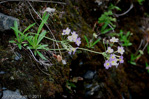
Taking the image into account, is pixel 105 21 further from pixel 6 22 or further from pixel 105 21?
pixel 6 22

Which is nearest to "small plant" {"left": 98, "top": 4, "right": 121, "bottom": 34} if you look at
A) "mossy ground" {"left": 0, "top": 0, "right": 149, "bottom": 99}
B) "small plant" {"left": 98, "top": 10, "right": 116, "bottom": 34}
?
"small plant" {"left": 98, "top": 10, "right": 116, "bottom": 34}

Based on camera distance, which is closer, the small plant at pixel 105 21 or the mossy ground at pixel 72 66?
the mossy ground at pixel 72 66

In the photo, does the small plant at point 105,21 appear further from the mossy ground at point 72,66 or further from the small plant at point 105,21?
the mossy ground at point 72,66

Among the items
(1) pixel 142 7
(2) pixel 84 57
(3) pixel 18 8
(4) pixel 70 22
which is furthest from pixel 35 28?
(1) pixel 142 7

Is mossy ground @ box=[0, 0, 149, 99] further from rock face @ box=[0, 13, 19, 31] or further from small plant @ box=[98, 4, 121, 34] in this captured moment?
small plant @ box=[98, 4, 121, 34]

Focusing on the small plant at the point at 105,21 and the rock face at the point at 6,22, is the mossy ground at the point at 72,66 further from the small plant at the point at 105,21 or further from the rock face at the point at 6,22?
the small plant at the point at 105,21

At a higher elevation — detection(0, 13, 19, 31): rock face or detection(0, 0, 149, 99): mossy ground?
detection(0, 13, 19, 31): rock face

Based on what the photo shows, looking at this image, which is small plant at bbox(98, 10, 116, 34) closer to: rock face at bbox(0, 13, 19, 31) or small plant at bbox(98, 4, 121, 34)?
small plant at bbox(98, 4, 121, 34)

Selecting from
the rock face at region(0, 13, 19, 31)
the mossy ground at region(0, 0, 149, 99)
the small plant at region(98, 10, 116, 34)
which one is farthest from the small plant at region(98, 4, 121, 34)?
the rock face at region(0, 13, 19, 31)

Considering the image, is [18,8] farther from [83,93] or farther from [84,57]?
[83,93]

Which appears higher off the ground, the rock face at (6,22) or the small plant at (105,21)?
the rock face at (6,22)

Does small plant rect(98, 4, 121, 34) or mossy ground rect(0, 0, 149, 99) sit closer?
mossy ground rect(0, 0, 149, 99)

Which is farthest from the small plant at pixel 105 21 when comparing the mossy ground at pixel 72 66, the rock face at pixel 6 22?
the rock face at pixel 6 22

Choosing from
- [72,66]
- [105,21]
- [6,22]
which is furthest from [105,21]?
[6,22]
